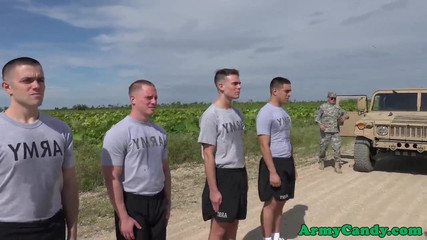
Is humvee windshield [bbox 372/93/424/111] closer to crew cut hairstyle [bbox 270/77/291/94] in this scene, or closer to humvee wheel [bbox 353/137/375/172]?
humvee wheel [bbox 353/137/375/172]

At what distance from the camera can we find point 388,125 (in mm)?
7672

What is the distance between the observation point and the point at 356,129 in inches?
319

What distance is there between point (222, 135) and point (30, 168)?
1624 mm

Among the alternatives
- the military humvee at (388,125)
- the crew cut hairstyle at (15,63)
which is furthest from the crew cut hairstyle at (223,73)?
the military humvee at (388,125)

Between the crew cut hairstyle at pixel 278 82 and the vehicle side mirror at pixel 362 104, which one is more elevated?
the crew cut hairstyle at pixel 278 82

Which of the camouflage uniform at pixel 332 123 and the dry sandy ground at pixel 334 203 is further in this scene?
the camouflage uniform at pixel 332 123

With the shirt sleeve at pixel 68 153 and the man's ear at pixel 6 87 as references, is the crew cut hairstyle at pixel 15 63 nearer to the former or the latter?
the man's ear at pixel 6 87

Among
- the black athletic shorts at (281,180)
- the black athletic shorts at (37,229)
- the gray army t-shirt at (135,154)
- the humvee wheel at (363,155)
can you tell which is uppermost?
the gray army t-shirt at (135,154)

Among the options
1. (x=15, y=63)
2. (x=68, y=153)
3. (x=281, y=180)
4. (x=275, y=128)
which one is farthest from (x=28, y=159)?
(x=281, y=180)

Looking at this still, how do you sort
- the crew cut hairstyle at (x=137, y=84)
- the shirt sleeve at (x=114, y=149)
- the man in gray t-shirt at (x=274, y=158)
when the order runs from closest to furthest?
1. the shirt sleeve at (x=114, y=149)
2. the crew cut hairstyle at (x=137, y=84)
3. the man in gray t-shirt at (x=274, y=158)

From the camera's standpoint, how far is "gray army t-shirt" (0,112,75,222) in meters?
1.92

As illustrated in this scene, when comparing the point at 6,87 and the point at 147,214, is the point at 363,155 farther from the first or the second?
the point at 6,87

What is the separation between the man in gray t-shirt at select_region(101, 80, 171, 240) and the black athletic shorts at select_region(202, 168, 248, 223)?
59 cm

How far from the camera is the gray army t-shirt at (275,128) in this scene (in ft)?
12.6
